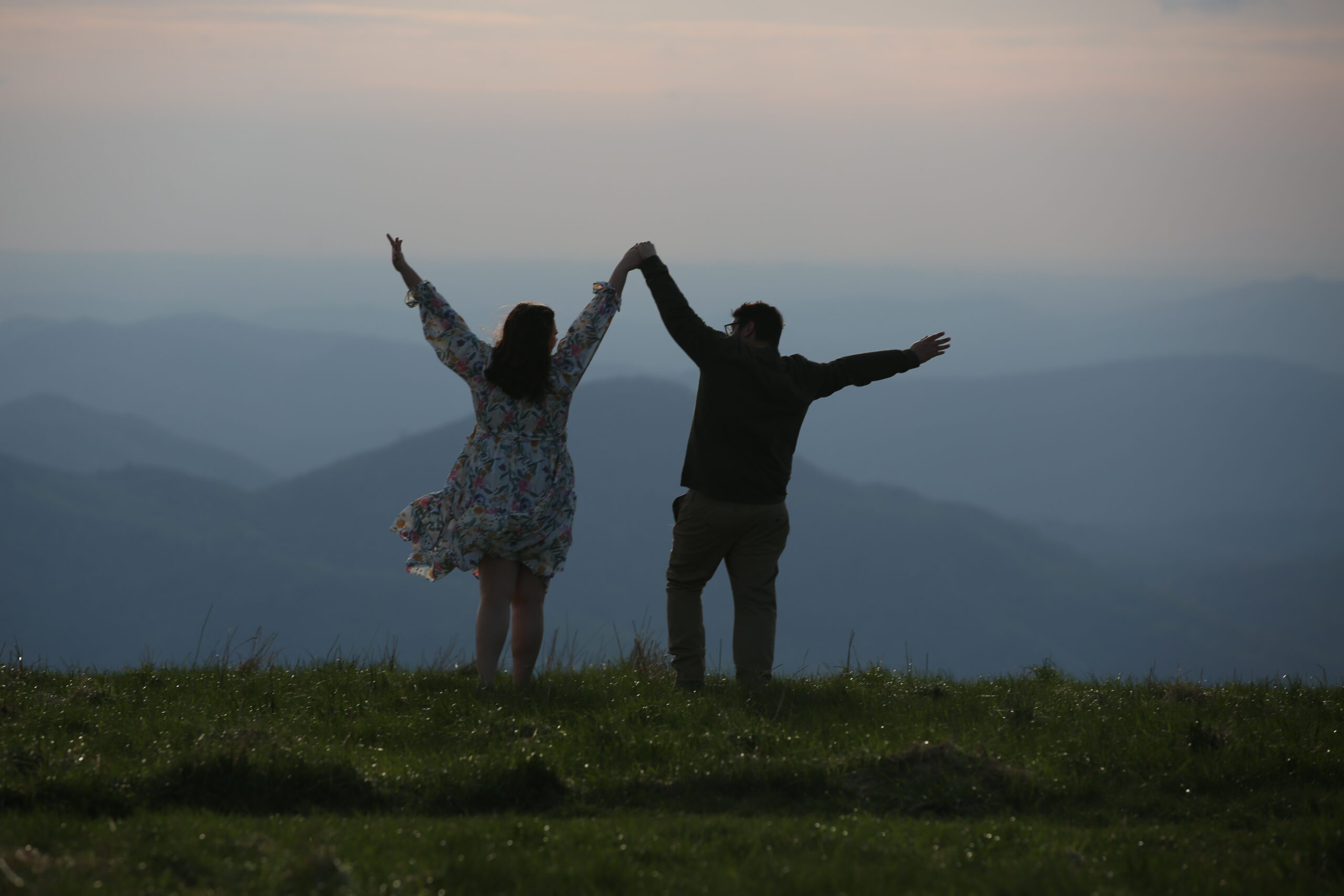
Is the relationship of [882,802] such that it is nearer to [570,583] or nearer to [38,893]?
[38,893]

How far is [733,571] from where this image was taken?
748 centimetres

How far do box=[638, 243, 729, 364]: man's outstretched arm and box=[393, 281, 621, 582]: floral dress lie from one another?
1.07 feet

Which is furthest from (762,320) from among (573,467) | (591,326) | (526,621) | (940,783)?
(940,783)

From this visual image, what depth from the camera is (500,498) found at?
22.5 feet

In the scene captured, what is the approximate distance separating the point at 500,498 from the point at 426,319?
47.4 inches

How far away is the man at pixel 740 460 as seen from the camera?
7.18m

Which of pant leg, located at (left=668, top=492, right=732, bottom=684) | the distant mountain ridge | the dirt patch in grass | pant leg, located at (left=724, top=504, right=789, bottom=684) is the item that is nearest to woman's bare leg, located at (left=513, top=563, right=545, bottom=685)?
pant leg, located at (left=668, top=492, right=732, bottom=684)

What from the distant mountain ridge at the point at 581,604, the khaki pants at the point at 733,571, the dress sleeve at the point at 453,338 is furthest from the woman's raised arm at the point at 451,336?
the distant mountain ridge at the point at 581,604

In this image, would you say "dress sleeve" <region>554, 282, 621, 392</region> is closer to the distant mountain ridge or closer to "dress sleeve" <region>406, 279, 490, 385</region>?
"dress sleeve" <region>406, 279, 490, 385</region>

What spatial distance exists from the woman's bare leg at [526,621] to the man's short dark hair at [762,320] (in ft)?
6.94

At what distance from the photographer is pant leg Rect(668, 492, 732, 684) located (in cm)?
729

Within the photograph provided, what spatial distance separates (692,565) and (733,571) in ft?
0.95

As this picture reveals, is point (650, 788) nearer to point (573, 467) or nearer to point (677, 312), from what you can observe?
point (573, 467)

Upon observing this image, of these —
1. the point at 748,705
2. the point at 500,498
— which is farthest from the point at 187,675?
the point at 748,705
